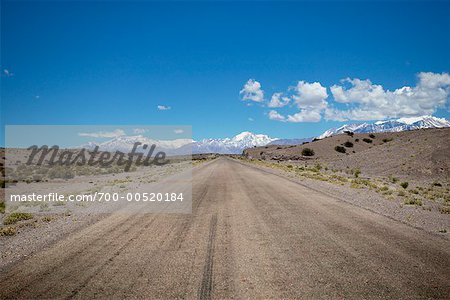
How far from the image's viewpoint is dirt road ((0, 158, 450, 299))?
560 centimetres

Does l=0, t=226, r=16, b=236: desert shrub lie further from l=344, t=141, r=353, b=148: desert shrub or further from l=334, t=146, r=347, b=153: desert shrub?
l=344, t=141, r=353, b=148: desert shrub

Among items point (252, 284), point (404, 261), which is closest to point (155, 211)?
point (252, 284)

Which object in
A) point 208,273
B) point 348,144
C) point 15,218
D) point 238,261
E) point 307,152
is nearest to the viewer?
point 208,273

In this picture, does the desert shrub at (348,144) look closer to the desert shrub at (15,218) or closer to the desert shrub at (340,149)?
the desert shrub at (340,149)

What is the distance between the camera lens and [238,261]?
694 cm

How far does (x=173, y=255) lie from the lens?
7.34 meters

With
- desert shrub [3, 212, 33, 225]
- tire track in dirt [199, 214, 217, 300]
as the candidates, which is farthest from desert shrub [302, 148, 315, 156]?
tire track in dirt [199, 214, 217, 300]

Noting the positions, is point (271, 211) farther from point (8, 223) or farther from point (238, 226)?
point (8, 223)

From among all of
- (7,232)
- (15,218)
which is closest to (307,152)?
(15,218)

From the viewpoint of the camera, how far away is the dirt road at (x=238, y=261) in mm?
5598

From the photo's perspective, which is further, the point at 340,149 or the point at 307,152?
the point at 307,152

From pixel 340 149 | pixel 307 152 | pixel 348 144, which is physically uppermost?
pixel 348 144

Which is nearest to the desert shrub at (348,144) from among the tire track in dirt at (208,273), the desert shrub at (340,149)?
the desert shrub at (340,149)

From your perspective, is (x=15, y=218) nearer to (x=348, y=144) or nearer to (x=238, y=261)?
(x=238, y=261)
